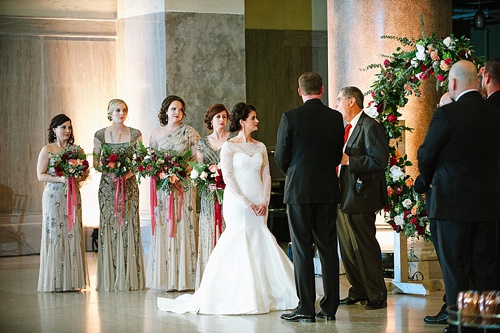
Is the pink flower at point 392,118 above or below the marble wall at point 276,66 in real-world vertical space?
below

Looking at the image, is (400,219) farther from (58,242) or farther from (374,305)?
(58,242)

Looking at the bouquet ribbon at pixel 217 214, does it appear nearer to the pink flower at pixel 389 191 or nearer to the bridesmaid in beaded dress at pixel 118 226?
the bridesmaid in beaded dress at pixel 118 226

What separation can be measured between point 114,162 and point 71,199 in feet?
2.05

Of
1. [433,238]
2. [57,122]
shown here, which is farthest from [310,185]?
[57,122]

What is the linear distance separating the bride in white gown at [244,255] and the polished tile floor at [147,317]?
0.17m

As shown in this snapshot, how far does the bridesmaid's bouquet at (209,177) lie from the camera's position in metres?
10.1

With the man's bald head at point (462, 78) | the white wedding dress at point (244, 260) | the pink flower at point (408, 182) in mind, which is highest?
the man's bald head at point (462, 78)

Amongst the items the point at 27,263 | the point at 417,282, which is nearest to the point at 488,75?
the point at 417,282

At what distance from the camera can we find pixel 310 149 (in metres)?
8.11

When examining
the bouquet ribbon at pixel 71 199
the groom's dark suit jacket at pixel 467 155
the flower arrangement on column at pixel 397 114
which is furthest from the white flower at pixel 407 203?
the bouquet ribbon at pixel 71 199

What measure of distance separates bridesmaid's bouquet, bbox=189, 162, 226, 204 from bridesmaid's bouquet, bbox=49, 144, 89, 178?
1229 millimetres

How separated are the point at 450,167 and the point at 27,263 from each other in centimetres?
775

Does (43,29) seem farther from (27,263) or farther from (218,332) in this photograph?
(218,332)

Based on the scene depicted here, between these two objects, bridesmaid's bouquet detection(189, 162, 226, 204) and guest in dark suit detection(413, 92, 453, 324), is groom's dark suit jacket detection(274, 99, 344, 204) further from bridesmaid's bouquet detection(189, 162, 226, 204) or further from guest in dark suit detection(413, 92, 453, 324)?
bridesmaid's bouquet detection(189, 162, 226, 204)
